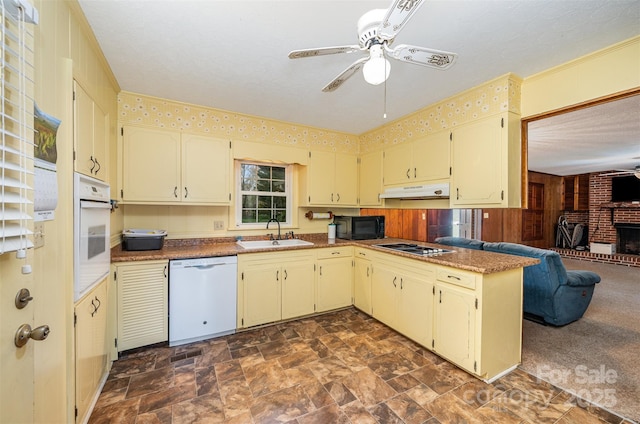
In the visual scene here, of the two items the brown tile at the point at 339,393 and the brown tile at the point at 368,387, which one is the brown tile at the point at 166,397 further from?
the brown tile at the point at 368,387

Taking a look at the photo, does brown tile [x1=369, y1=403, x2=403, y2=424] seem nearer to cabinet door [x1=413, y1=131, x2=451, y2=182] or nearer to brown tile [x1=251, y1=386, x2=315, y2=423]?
brown tile [x1=251, y1=386, x2=315, y2=423]

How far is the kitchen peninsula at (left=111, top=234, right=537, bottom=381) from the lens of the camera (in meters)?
1.98

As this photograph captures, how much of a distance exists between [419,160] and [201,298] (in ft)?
9.19

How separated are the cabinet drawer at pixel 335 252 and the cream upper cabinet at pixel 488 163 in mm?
1367

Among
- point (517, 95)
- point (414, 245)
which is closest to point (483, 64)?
point (517, 95)

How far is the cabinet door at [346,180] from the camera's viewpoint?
380 cm

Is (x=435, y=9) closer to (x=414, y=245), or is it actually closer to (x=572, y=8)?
(x=572, y=8)

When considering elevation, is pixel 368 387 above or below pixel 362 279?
below

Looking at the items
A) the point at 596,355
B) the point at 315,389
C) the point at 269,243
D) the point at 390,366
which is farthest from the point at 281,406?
the point at 596,355

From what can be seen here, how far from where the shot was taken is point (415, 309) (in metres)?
2.47

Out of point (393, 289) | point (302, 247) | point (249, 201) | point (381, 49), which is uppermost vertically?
point (381, 49)

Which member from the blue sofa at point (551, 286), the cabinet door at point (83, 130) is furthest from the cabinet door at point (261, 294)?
the blue sofa at point (551, 286)

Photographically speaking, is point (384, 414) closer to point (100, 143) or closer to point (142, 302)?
point (142, 302)

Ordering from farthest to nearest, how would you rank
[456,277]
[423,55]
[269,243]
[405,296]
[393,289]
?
1. [269,243]
2. [393,289]
3. [405,296]
4. [456,277]
5. [423,55]
